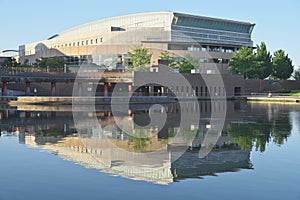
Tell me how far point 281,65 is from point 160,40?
29316 mm

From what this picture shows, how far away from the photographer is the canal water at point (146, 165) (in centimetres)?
985

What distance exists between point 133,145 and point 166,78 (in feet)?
160

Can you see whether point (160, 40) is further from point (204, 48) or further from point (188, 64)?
point (188, 64)

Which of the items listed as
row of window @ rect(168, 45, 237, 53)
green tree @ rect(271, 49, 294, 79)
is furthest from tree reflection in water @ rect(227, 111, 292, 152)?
green tree @ rect(271, 49, 294, 79)

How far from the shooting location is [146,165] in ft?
42.2

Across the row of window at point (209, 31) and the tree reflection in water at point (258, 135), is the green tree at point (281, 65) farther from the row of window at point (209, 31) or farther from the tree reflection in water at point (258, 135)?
the tree reflection in water at point (258, 135)

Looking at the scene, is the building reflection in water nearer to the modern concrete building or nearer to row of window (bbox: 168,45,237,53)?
the modern concrete building

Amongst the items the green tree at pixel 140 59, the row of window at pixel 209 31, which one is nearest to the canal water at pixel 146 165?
the green tree at pixel 140 59

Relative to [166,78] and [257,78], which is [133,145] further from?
[257,78]

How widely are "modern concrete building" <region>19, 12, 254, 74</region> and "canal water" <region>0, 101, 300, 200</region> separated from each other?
60.2 m

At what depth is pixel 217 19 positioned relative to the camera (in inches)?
3716

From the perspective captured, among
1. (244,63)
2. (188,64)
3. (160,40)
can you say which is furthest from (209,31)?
(188,64)

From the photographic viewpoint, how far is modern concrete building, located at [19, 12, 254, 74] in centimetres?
8244

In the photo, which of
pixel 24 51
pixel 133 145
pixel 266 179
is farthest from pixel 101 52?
pixel 266 179
